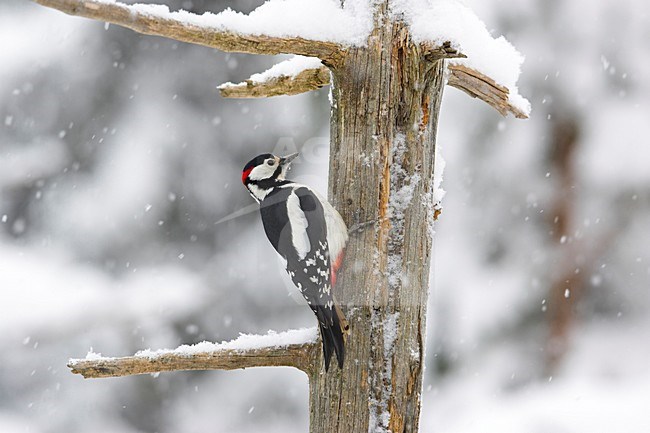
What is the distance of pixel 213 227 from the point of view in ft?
23.1

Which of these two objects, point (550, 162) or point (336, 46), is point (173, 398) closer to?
point (550, 162)

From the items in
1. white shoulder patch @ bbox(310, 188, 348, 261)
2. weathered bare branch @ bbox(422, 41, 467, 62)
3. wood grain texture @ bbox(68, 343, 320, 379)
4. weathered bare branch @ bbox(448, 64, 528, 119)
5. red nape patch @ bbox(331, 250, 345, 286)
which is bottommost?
wood grain texture @ bbox(68, 343, 320, 379)

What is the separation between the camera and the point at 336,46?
2.61 m

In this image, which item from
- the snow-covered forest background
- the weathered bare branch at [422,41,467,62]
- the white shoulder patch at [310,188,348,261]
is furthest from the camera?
the snow-covered forest background

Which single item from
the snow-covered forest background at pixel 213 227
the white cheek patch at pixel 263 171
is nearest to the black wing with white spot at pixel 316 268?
the white cheek patch at pixel 263 171

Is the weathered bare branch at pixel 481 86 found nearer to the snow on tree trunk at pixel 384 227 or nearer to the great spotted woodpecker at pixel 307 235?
the snow on tree trunk at pixel 384 227

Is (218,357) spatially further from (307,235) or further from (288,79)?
(288,79)

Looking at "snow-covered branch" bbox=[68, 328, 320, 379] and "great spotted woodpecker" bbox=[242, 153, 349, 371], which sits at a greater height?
"great spotted woodpecker" bbox=[242, 153, 349, 371]

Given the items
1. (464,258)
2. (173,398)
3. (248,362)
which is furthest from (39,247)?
(248,362)

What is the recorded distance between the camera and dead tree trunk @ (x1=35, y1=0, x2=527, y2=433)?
2.60 meters

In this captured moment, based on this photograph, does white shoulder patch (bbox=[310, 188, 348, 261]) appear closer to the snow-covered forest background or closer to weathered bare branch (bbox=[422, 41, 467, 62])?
weathered bare branch (bbox=[422, 41, 467, 62])

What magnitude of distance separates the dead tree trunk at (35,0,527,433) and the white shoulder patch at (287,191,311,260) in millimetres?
238

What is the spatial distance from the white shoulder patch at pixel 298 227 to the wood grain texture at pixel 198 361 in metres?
0.39

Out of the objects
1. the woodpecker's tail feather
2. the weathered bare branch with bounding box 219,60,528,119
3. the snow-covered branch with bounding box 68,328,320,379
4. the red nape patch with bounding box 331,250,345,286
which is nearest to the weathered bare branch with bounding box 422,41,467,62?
the weathered bare branch with bounding box 219,60,528,119
